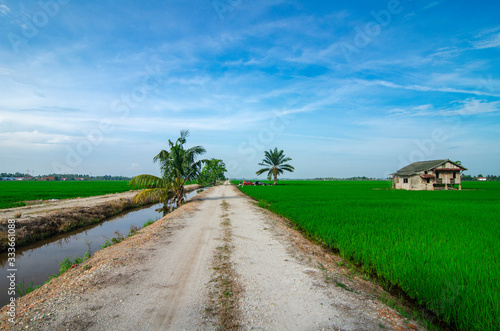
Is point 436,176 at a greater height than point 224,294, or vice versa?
point 436,176

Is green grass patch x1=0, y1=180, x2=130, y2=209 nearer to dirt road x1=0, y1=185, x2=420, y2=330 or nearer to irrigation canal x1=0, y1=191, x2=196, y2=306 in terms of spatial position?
irrigation canal x1=0, y1=191, x2=196, y2=306

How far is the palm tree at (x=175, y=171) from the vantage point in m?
19.3

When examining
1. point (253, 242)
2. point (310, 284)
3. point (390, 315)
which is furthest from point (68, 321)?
point (253, 242)

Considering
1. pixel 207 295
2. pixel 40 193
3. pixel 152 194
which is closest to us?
pixel 207 295

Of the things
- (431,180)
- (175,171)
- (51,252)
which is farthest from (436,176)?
(51,252)

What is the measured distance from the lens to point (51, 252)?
853 centimetres

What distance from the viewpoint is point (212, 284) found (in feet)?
13.6

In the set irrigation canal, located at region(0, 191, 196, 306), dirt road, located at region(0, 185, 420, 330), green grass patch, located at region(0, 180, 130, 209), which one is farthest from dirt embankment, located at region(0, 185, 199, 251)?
dirt road, located at region(0, 185, 420, 330)

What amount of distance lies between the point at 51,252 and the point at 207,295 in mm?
8064

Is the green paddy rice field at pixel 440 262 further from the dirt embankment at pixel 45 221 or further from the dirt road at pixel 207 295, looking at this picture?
the dirt embankment at pixel 45 221

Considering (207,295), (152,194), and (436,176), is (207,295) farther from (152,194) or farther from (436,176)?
(436,176)

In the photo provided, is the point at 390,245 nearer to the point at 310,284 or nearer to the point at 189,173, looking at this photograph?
the point at 310,284

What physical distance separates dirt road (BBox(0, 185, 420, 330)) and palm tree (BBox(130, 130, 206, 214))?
45.1 ft

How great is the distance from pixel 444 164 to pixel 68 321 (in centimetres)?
4533
